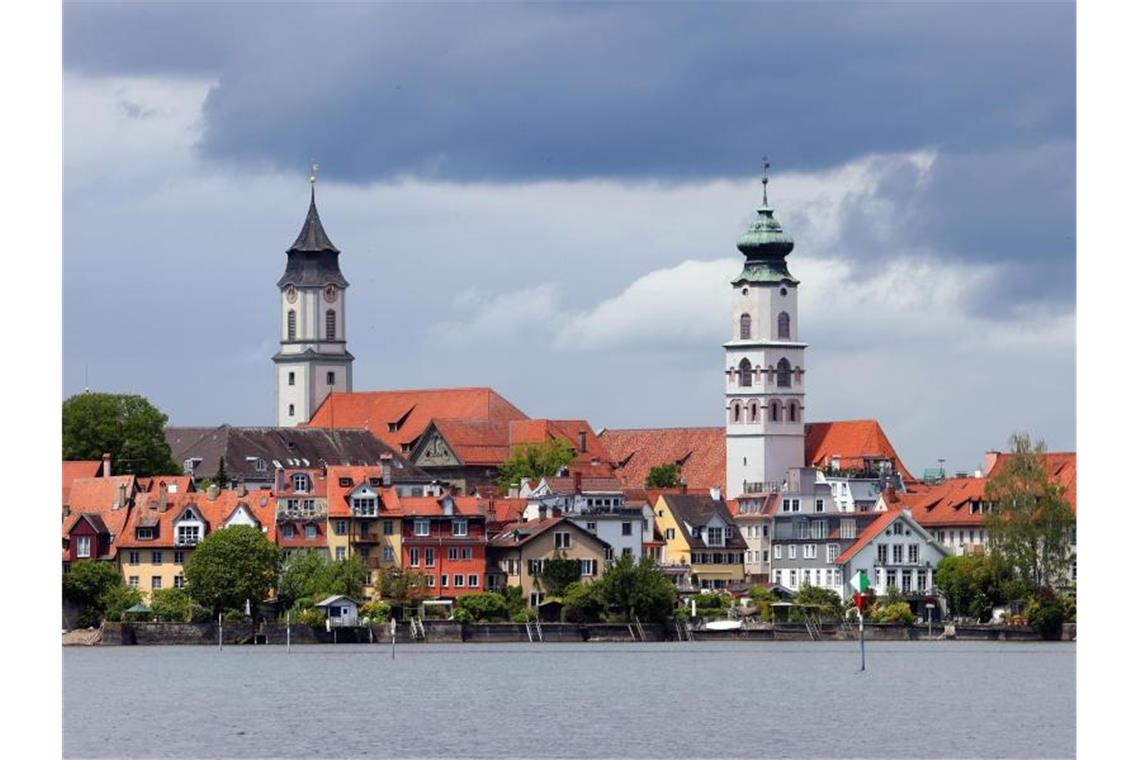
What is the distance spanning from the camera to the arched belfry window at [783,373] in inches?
5512

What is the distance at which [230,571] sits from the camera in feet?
281

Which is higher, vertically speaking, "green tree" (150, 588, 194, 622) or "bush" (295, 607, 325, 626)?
"green tree" (150, 588, 194, 622)

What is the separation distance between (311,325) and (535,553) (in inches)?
2704

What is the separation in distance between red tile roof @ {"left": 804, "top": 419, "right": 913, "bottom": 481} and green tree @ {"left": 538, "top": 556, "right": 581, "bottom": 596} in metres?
37.0

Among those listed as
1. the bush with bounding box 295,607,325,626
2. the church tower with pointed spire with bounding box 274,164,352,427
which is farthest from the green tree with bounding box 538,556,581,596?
the church tower with pointed spire with bounding box 274,164,352,427

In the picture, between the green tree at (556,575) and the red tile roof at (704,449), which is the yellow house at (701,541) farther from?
the red tile roof at (704,449)

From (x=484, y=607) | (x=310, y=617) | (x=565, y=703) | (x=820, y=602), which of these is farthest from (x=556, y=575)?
(x=565, y=703)

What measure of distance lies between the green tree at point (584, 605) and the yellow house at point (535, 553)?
8.63 ft

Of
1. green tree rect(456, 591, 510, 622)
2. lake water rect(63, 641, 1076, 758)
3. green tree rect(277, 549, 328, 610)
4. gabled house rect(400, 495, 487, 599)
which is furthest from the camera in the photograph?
gabled house rect(400, 495, 487, 599)

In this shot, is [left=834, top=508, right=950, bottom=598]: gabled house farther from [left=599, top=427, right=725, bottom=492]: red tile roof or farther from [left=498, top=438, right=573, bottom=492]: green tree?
[left=599, top=427, right=725, bottom=492]: red tile roof

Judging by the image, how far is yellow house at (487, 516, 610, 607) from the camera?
9500cm

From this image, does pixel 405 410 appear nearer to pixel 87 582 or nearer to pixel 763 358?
pixel 763 358
